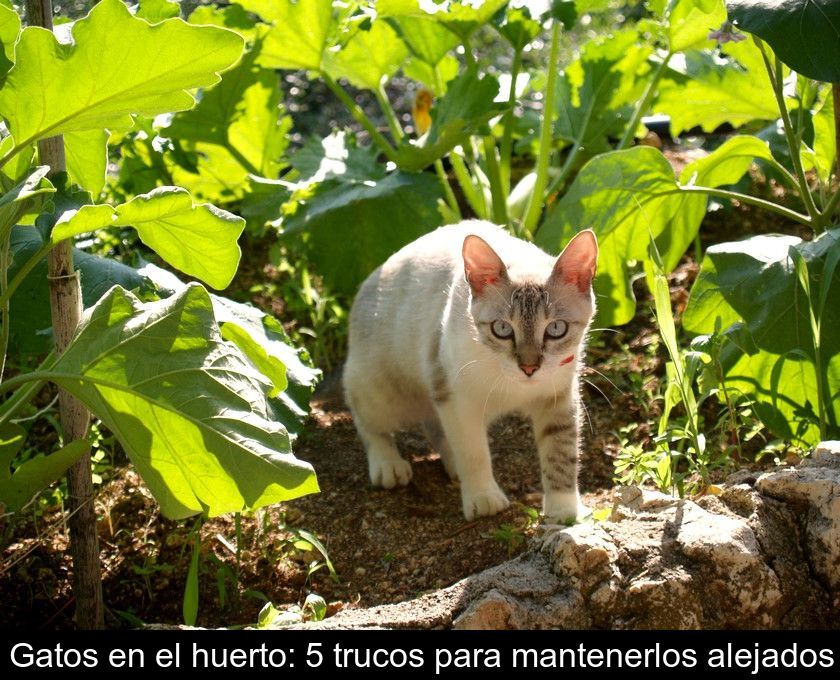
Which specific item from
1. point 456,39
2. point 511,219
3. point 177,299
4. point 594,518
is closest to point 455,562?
point 594,518

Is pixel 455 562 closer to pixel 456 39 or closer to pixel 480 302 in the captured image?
pixel 480 302

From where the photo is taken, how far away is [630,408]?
3.13 metres

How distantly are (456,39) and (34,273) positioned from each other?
1778 mm

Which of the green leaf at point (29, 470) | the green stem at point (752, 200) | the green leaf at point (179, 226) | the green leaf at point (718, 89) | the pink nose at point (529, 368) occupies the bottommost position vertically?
the pink nose at point (529, 368)

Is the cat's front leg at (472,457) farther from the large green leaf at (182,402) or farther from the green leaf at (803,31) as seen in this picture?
the green leaf at (803,31)

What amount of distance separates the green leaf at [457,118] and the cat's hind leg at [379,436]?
77cm

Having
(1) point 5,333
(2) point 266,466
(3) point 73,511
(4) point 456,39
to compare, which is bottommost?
(3) point 73,511

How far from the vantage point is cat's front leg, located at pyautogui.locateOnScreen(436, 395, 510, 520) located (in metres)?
2.60

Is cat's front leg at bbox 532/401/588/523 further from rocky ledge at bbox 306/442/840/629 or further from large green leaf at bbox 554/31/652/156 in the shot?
large green leaf at bbox 554/31/652/156

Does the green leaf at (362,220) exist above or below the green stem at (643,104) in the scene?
below

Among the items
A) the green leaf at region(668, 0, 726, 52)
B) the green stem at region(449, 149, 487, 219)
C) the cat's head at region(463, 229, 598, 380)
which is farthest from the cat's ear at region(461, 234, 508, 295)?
the green leaf at region(668, 0, 726, 52)

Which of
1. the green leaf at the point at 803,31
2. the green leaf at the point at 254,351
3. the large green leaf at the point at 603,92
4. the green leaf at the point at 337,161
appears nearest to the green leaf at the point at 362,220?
the green leaf at the point at 337,161

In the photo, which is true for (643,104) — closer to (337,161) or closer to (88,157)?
(337,161)

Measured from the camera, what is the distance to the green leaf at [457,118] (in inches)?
121
